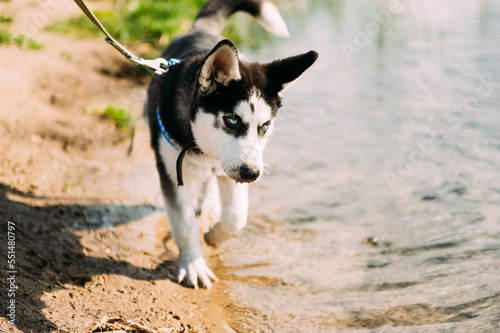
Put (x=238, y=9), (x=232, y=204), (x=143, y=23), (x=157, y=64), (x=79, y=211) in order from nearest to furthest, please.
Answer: (x=157, y=64) < (x=232, y=204) < (x=79, y=211) < (x=238, y=9) < (x=143, y=23)

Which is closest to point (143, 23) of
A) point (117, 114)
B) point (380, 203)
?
point (117, 114)

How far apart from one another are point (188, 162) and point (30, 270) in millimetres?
1179

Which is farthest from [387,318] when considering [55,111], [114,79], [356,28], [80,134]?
[356,28]

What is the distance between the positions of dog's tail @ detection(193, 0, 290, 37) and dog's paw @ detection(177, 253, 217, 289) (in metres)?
2.24

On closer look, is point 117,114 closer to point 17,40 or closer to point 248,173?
point 17,40

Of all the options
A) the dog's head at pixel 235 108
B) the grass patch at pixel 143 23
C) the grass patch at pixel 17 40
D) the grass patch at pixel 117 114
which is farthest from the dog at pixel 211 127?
the grass patch at pixel 143 23

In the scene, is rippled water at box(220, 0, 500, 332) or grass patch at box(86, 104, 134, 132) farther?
grass patch at box(86, 104, 134, 132)

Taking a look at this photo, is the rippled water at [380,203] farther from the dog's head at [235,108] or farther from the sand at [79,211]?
the dog's head at [235,108]

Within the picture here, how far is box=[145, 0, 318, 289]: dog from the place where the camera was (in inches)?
119

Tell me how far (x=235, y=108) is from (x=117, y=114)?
330 centimetres

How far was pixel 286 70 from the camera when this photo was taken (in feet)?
10.8

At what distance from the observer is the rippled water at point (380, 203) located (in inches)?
131

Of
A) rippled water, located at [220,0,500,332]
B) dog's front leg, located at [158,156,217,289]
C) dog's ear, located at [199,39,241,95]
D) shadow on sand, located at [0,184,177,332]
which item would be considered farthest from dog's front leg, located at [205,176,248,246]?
dog's ear, located at [199,39,241,95]

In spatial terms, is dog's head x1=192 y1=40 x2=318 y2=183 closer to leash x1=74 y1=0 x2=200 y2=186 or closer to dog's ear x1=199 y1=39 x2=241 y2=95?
dog's ear x1=199 y1=39 x2=241 y2=95
